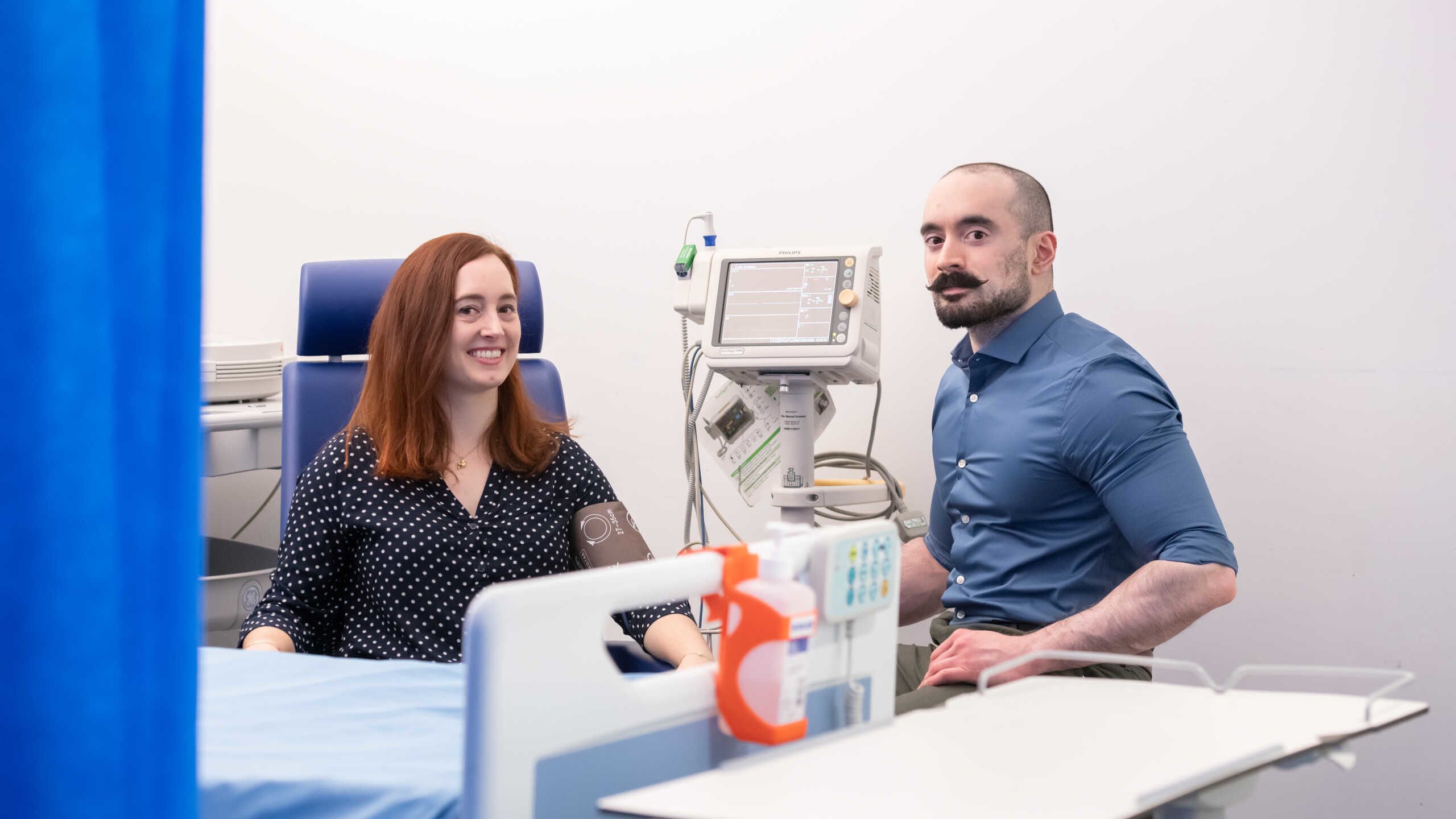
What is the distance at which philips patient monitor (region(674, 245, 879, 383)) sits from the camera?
2.14m

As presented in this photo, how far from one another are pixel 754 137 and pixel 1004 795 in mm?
2149

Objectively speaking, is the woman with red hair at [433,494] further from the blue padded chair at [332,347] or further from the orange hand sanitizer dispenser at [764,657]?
the orange hand sanitizer dispenser at [764,657]

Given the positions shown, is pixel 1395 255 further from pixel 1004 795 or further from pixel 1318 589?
pixel 1004 795

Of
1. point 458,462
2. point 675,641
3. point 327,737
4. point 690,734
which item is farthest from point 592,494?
point 690,734

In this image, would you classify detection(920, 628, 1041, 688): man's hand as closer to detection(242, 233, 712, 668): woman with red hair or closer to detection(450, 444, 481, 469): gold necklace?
detection(242, 233, 712, 668): woman with red hair

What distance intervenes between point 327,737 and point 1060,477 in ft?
3.84

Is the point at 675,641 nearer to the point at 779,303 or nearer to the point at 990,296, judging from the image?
the point at 779,303

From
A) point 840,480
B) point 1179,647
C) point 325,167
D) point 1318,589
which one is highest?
point 325,167

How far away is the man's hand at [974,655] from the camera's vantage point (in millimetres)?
1801

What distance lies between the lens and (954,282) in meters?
2.12

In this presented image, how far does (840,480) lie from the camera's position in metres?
2.40

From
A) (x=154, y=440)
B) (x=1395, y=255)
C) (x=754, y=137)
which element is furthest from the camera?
(x=754, y=137)

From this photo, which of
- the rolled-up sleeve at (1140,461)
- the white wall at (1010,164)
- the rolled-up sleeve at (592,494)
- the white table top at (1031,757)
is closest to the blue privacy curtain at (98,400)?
the white table top at (1031,757)

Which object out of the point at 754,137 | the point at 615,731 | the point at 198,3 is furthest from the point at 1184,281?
the point at 198,3
